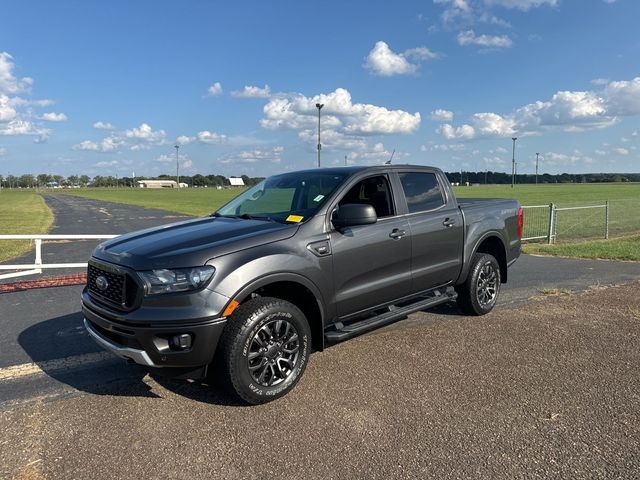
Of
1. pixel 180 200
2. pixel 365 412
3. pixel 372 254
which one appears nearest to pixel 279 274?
pixel 372 254

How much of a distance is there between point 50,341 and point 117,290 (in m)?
2.10

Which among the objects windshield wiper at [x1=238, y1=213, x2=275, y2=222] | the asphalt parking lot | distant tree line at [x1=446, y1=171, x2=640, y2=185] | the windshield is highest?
distant tree line at [x1=446, y1=171, x2=640, y2=185]

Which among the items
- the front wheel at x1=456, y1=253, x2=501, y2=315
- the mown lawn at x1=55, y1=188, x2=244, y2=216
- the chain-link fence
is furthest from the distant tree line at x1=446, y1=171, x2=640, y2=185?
the front wheel at x1=456, y1=253, x2=501, y2=315

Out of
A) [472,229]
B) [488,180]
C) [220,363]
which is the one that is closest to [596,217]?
[472,229]

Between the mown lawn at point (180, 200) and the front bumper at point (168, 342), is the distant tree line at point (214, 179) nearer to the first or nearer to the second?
the mown lawn at point (180, 200)

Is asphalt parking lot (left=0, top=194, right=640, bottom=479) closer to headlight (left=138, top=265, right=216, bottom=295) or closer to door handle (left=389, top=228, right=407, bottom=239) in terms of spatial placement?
headlight (left=138, top=265, right=216, bottom=295)

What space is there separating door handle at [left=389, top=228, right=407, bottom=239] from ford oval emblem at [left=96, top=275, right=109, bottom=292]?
99.3 inches

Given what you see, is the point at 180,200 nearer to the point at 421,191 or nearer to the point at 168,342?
the point at 421,191

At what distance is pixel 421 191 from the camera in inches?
212

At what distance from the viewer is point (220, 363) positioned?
3.54 metres

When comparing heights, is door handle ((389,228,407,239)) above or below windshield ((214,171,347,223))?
below

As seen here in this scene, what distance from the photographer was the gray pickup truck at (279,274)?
3428 mm

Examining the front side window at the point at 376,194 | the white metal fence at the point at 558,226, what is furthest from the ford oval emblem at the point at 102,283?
the white metal fence at the point at 558,226

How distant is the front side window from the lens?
474 cm
